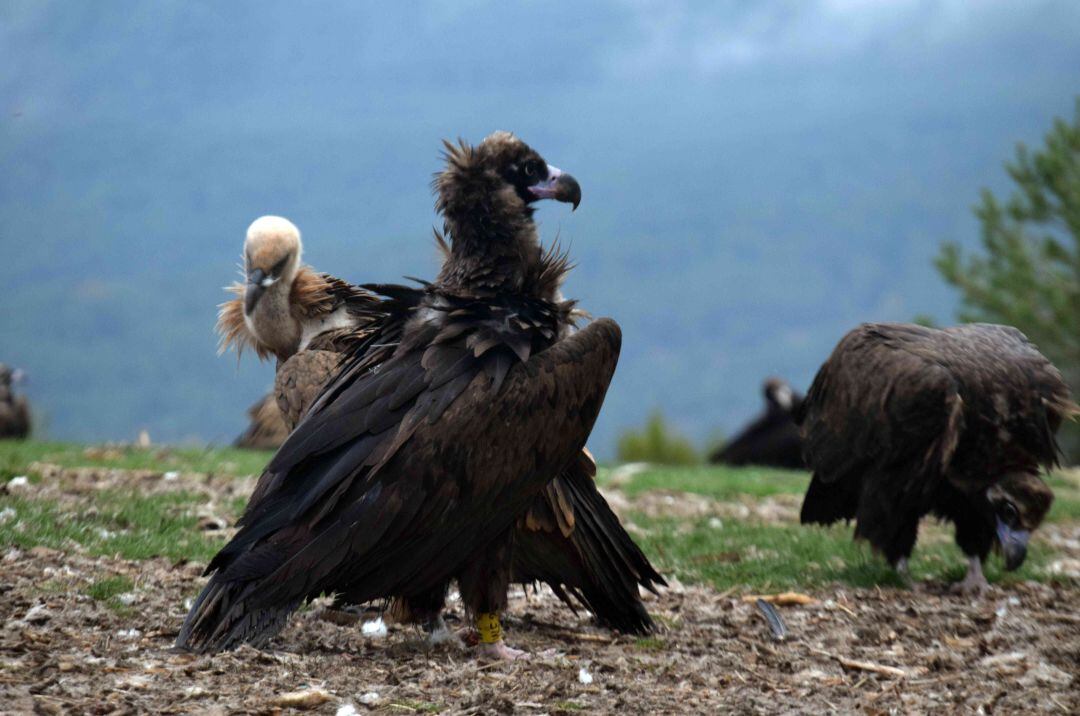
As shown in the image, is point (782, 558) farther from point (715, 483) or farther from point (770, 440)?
point (770, 440)

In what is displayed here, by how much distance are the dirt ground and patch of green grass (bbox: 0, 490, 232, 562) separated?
237mm

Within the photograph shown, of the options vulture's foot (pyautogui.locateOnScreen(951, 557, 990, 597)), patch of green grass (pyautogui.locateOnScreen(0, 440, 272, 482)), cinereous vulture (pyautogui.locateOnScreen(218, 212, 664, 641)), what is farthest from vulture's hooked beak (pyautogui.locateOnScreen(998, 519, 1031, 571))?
patch of green grass (pyautogui.locateOnScreen(0, 440, 272, 482))

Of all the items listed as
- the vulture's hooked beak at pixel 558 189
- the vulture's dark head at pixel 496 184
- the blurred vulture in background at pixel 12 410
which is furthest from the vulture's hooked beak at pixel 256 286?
the blurred vulture in background at pixel 12 410

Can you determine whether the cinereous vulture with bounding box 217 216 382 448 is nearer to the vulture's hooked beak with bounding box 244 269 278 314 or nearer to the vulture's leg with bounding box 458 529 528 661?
the vulture's hooked beak with bounding box 244 269 278 314

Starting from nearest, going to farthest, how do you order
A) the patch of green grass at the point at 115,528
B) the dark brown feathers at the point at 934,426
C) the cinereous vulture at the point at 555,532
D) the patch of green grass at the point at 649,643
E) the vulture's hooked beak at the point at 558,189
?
the cinereous vulture at the point at 555,532 < the patch of green grass at the point at 649,643 < the vulture's hooked beak at the point at 558,189 < the patch of green grass at the point at 115,528 < the dark brown feathers at the point at 934,426

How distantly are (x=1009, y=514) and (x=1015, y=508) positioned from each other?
0.05 m

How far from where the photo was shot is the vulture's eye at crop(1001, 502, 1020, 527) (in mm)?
6984

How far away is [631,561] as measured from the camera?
17.9 feet

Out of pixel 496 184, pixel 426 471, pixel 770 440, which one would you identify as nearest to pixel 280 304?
pixel 496 184

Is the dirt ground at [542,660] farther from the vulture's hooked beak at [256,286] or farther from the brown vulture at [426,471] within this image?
the vulture's hooked beak at [256,286]

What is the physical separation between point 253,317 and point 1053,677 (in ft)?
14.4

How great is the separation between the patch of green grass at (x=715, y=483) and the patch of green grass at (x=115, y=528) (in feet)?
14.6

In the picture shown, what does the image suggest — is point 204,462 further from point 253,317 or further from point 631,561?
point 631,561

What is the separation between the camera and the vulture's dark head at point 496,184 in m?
5.41
